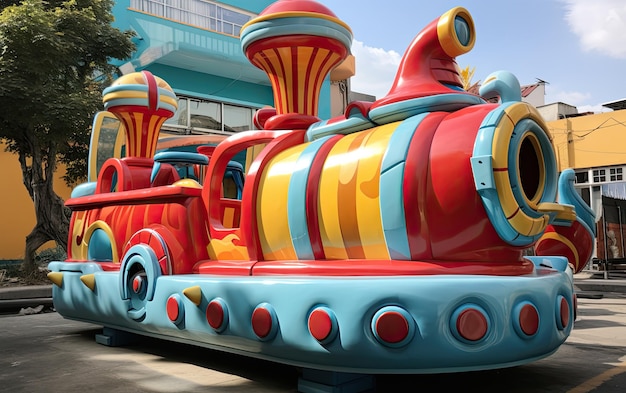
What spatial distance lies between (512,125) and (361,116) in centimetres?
115

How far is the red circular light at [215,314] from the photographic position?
430 centimetres

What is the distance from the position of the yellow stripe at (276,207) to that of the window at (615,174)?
51.4 ft

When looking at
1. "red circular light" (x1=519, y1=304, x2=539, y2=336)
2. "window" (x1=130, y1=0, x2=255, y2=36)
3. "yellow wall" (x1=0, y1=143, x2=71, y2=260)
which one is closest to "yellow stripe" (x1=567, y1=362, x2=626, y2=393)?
"red circular light" (x1=519, y1=304, x2=539, y2=336)

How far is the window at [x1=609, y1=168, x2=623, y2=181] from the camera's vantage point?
56.6ft

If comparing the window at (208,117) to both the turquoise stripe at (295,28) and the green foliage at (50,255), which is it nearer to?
the green foliage at (50,255)

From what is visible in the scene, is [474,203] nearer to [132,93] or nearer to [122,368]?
[122,368]

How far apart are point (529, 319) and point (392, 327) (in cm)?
86

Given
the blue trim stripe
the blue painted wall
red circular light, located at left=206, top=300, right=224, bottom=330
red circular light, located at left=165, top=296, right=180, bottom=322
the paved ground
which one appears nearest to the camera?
the blue trim stripe

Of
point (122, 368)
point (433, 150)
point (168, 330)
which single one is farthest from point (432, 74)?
point (122, 368)

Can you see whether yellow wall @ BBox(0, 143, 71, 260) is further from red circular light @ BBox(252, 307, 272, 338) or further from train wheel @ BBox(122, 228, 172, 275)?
red circular light @ BBox(252, 307, 272, 338)

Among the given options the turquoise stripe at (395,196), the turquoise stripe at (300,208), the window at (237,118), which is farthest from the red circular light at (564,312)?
the window at (237,118)

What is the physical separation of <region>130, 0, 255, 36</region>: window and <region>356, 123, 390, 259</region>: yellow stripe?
574 inches

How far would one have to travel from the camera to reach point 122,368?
196 inches

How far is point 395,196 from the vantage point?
146 inches
